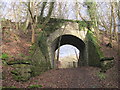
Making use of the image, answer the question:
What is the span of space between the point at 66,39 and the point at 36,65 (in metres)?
8.64

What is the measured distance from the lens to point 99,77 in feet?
34.2

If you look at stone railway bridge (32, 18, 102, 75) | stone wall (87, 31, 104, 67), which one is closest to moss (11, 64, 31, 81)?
stone railway bridge (32, 18, 102, 75)

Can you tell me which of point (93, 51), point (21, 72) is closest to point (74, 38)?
point (93, 51)

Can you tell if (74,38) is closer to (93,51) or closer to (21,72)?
(93,51)

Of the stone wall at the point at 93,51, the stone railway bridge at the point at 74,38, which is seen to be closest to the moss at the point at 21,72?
the stone railway bridge at the point at 74,38

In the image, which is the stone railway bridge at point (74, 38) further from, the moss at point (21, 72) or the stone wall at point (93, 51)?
the moss at point (21, 72)

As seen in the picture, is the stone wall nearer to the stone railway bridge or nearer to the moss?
the stone railway bridge

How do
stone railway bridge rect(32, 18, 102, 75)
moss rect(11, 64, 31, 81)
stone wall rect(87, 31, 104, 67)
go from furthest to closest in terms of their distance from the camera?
1. stone railway bridge rect(32, 18, 102, 75)
2. stone wall rect(87, 31, 104, 67)
3. moss rect(11, 64, 31, 81)

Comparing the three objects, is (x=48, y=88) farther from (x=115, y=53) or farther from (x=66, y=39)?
(x=66, y=39)

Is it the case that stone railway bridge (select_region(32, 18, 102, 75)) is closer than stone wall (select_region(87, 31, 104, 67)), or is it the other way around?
stone wall (select_region(87, 31, 104, 67))

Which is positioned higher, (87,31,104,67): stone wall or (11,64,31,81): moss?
(87,31,104,67): stone wall

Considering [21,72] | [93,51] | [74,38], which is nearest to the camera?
[21,72]

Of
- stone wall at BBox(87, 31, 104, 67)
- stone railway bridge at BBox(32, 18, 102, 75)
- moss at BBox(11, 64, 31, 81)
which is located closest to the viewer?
moss at BBox(11, 64, 31, 81)

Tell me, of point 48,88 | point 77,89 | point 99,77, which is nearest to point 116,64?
point 99,77
